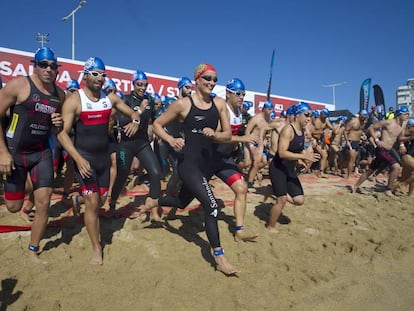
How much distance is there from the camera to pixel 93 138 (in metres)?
3.21

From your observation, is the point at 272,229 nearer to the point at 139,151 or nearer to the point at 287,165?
the point at 287,165

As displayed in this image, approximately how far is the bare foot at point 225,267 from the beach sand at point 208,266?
67mm

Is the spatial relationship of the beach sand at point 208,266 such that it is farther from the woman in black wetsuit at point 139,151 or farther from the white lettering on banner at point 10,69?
the white lettering on banner at point 10,69

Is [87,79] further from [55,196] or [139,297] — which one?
[55,196]

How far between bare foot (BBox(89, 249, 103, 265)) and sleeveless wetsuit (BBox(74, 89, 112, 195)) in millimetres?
621

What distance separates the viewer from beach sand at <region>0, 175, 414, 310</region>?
8.59 ft

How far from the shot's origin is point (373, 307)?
261cm

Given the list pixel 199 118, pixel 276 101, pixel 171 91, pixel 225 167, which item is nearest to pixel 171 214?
pixel 225 167

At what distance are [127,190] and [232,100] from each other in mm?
2954

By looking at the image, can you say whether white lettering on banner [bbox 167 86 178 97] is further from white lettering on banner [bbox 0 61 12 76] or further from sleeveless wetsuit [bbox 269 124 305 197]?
sleeveless wetsuit [bbox 269 124 305 197]

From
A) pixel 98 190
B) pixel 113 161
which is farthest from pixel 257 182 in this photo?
pixel 98 190

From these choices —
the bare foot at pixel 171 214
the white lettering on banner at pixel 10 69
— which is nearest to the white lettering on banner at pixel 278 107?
the white lettering on banner at pixel 10 69

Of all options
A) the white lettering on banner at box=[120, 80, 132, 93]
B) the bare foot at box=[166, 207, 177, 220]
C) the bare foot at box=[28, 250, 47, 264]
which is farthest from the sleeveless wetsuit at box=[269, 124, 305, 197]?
the white lettering on banner at box=[120, 80, 132, 93]

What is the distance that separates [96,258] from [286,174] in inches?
110
